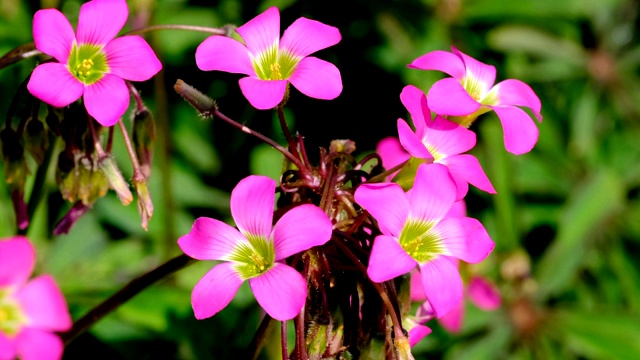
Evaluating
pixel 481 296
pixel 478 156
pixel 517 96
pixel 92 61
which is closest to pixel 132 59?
pixel 92 61

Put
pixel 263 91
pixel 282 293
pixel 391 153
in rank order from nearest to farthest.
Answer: pixel 282 293, pixel 263 91, pixel 391 153

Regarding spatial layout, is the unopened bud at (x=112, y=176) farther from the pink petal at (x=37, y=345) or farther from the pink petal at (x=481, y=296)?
the pink petal at (x=481, y=296)

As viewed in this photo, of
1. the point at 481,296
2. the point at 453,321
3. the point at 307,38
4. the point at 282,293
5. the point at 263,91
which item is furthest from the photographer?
the point at 481,296

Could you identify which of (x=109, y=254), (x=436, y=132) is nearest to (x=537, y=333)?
(x=109, y=254)

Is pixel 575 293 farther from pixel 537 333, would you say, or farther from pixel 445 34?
pixel 445 34

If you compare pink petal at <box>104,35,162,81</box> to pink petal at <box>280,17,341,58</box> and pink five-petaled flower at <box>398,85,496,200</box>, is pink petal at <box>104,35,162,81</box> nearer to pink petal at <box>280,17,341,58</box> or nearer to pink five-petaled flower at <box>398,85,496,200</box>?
pink petal at <box>280,17,341,58</box>

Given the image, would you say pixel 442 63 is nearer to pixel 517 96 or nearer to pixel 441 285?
pixel 517 96
